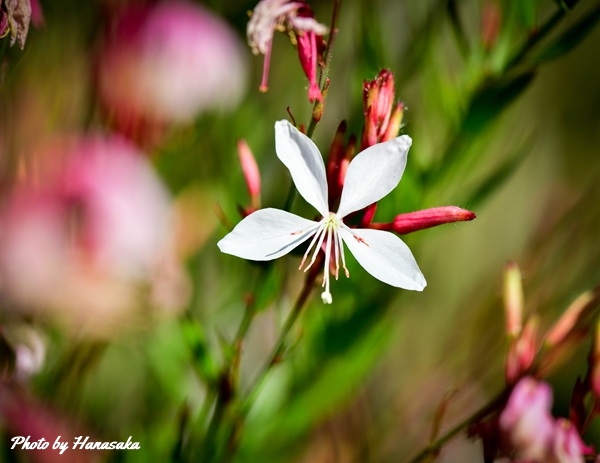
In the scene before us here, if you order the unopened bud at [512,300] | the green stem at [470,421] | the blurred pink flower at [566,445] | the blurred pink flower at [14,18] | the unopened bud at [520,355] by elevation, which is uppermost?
Answer: the blurred pink flower at [14,18]

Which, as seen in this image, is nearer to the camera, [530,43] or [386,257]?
[386,257]

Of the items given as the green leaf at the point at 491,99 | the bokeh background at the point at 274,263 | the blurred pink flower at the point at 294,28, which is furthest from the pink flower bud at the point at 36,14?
the green leaf at the point at 491,99

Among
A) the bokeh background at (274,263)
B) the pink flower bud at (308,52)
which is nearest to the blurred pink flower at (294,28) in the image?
the pink flower bud at (308,52)

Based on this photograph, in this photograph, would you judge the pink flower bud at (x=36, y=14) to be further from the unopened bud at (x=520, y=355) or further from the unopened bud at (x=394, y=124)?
the unopened bud at (x=520, y=355)

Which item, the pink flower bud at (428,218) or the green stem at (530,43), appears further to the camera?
the green stem at (530,43)

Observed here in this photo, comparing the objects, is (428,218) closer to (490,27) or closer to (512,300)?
(512,300)

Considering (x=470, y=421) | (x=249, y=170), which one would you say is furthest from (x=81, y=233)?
(x=470, y=421)

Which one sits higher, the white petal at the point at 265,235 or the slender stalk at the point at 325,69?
the slender stalk at the point at 325,69
